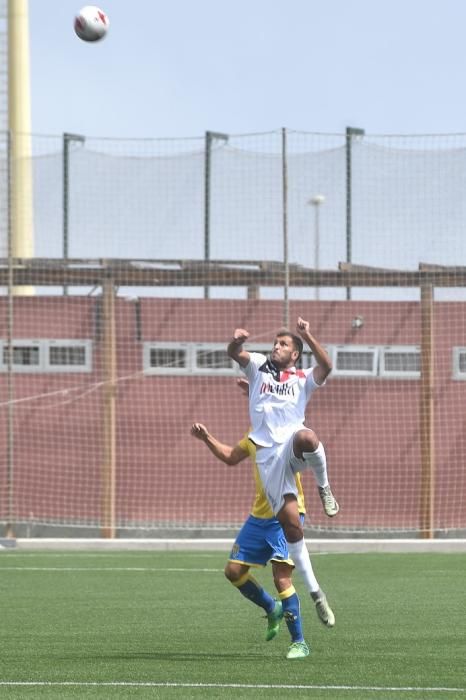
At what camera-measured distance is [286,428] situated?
9500 mm

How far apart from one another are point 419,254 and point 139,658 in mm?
12423

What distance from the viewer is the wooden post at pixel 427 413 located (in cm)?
2114

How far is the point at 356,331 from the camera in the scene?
2202 centimetres

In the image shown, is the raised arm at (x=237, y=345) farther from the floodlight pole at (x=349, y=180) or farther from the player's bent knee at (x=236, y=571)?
the floodlight pole at (x=349, y=180)

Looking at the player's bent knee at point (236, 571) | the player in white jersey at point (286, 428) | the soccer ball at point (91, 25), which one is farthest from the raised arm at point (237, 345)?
the soccer ball at point (91, 25)

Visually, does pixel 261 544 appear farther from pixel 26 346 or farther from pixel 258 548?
pixel 26 346

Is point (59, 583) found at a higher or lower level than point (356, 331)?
lower

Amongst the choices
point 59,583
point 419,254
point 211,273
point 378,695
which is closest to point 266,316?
point 211,273

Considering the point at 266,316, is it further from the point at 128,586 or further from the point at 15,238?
the point at 128,586

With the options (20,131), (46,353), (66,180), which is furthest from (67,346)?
(20,131)

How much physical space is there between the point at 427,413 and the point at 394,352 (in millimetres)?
1150

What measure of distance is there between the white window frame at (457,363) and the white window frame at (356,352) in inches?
44.7

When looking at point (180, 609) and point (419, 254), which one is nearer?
point (180, 609)

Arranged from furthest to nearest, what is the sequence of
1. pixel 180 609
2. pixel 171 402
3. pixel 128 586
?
1. pixel 171 402
2. pixel 128 586
3. pixel 180 609
